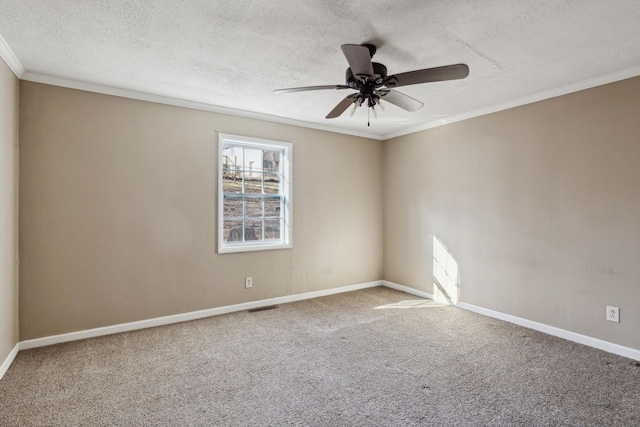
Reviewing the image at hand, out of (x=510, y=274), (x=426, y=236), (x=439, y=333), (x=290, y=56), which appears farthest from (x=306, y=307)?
(x=290, y=56)

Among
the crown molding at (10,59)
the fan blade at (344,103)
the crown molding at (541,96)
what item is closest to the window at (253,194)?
the fan blade at (344,103)

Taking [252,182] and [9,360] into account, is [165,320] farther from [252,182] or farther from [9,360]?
[252,182]

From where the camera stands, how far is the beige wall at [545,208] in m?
2.85

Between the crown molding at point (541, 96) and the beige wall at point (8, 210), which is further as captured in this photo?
the crown molding at point (541, 96)

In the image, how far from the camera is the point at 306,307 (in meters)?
4.18

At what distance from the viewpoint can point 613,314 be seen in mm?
2895

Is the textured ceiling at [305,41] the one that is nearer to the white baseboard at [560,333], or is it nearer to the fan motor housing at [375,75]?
the fan motor housing at [375,75]

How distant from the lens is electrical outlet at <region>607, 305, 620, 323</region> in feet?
9.41

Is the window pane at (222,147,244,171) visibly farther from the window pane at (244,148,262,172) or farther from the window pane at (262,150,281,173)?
the window pane at (262,150,281,173)

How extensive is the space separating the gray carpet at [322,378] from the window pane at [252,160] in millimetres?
1927

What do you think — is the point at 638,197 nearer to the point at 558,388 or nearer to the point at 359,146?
the point at 558,388

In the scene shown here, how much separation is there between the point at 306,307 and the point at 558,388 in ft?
8.61

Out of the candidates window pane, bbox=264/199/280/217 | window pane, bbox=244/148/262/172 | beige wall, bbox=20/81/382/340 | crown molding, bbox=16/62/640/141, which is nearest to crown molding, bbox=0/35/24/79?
crown molding, bbox=16/62/640/141

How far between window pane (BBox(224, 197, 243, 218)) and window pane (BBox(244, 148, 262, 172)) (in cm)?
45
